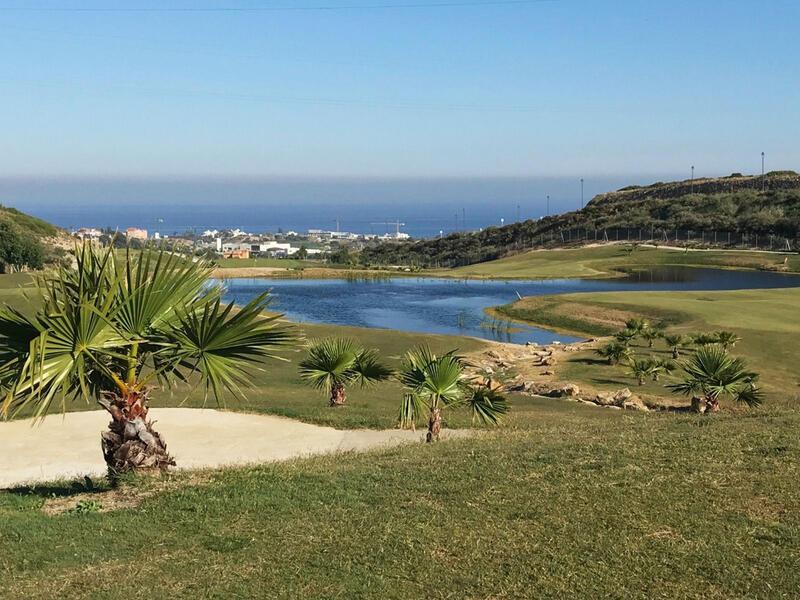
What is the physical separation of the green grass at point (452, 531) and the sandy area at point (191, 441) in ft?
10.6

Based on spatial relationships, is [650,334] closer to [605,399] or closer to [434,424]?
[605,399]

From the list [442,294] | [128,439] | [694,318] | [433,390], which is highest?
[128,439]

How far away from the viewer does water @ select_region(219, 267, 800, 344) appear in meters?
50.1

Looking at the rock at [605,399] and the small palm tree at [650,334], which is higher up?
the small palm tree at [650,334]

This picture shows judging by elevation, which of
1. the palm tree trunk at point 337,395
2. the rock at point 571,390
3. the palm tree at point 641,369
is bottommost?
the rock at point 571,390

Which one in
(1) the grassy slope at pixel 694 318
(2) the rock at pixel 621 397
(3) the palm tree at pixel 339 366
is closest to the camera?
(3) the palm tree at pixel 339 366

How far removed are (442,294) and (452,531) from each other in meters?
61.6

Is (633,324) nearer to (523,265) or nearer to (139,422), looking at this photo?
(139,422)

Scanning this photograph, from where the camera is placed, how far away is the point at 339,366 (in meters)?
18.8

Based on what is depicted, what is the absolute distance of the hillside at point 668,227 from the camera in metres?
99.6

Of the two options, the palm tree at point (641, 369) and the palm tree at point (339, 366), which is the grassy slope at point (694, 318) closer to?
the palm tree at point (641, 369)

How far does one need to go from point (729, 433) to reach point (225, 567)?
27.6ft

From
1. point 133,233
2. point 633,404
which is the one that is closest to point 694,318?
point 633,404

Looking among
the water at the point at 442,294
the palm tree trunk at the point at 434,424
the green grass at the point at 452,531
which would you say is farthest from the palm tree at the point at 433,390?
the water at the point at 442,294
